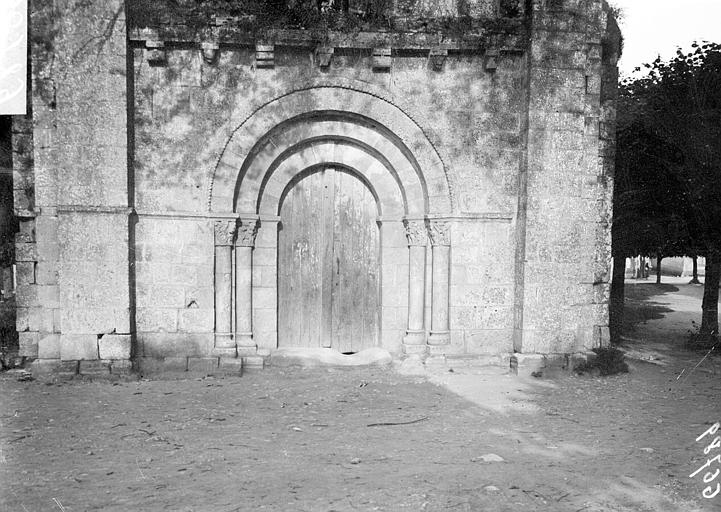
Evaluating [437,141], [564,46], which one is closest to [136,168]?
[437,141]

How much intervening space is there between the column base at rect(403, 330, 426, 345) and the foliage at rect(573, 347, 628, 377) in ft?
6.65

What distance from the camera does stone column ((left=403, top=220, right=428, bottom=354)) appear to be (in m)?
7.43

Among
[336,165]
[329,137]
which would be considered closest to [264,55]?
[329,137]

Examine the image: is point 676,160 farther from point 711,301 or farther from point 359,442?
point 359,442

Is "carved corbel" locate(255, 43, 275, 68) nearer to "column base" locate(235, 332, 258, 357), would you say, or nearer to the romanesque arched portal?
the romanesque arched portal

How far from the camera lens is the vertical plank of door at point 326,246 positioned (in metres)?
7.58

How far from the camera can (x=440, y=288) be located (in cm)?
739

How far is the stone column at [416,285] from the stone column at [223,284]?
2.38 metres

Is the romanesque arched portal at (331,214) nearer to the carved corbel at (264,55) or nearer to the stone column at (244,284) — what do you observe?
the stone column at (244,284)

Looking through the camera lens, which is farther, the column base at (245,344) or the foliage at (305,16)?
the column base at (245,344)

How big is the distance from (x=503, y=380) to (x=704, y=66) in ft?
21.2

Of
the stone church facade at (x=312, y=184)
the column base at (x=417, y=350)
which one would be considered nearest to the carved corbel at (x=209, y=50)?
the stone church facade at (x=312, y=184)

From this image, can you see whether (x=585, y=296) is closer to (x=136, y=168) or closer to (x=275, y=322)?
(x=275, y=322)

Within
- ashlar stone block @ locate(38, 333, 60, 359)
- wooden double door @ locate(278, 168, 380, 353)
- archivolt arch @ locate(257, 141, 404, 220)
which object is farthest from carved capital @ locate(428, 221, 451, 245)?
ashlar stone block @ locate(38, 333, 60, 359)
